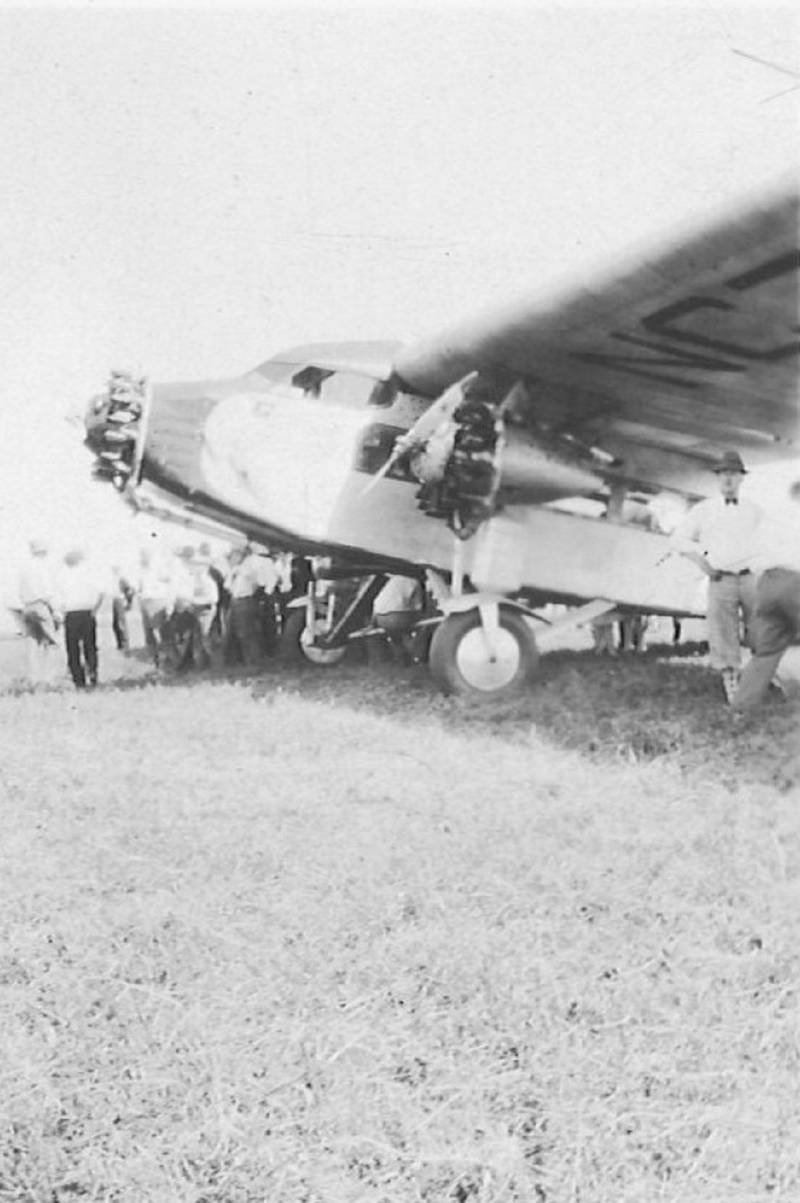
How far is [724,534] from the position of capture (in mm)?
6051

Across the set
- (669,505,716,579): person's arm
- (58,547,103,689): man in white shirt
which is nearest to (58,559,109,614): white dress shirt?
(58,547,103,689): man in white shirt

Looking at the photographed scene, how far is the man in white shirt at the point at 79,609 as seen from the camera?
Answer: 890cm

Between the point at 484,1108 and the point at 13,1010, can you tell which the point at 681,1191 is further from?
the point at 13,1010

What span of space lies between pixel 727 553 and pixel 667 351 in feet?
4.05

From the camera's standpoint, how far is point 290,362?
7402 mm

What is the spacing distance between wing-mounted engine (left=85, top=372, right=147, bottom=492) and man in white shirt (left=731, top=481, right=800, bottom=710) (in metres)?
3.98

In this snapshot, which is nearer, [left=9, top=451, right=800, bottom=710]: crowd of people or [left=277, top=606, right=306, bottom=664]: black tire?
[left=9, top=451, right=800, bottom=710]: crowd of people

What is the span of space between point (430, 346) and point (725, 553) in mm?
2292

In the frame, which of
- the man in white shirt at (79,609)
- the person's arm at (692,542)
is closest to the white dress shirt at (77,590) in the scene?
the man in white shirt at (79,609)

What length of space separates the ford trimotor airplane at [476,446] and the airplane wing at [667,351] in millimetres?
20

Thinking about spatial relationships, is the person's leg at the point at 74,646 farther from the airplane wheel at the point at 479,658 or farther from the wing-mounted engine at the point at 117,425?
the airplane wheel at the point at 479,658

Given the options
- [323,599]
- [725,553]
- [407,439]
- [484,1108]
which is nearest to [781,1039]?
[484,1108]

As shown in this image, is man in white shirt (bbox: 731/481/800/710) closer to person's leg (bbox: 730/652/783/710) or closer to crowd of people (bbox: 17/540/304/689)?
person's leg (bbox: 730/652/783/710)

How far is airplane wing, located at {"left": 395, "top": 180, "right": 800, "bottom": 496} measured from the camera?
4.55 m
